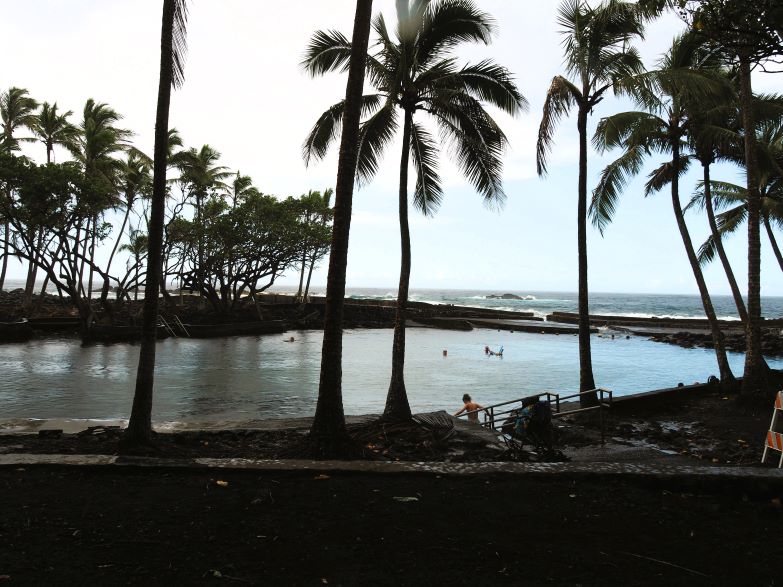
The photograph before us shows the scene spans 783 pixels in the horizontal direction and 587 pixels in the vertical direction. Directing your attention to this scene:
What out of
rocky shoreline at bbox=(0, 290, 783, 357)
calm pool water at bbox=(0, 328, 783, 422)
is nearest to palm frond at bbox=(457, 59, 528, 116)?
calm pool water at bbox=(0, 328, 783, 422)

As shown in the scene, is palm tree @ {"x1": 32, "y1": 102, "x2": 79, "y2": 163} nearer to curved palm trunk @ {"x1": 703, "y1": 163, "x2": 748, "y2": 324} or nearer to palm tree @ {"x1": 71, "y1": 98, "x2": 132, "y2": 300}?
palm tree @ {"x1": 71, "y1": 98, "x2": 132, "y2": 300}

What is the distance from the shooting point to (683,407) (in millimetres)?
12398

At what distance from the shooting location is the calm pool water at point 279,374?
42.0 ft

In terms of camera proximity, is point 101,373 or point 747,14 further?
point 101,373

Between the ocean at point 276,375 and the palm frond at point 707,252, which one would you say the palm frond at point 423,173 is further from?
the palm frond at point 707,252

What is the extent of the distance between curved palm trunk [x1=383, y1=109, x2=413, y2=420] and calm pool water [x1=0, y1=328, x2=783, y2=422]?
3.29 metres

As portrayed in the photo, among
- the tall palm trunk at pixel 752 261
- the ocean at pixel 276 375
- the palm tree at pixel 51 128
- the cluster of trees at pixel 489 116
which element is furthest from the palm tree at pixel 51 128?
the tall palm trunk at pixel 752 261

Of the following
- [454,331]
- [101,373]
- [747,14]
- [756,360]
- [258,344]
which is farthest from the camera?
[454,331]

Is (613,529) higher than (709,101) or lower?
lower

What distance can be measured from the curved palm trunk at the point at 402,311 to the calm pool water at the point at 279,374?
3.29 meters

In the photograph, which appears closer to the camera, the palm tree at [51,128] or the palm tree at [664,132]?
the palm tree at [664,132]

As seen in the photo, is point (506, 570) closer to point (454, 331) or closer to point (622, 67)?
point (622, 67)

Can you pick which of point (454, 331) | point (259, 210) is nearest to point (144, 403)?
point (259, 210)

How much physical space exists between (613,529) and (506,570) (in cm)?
102
